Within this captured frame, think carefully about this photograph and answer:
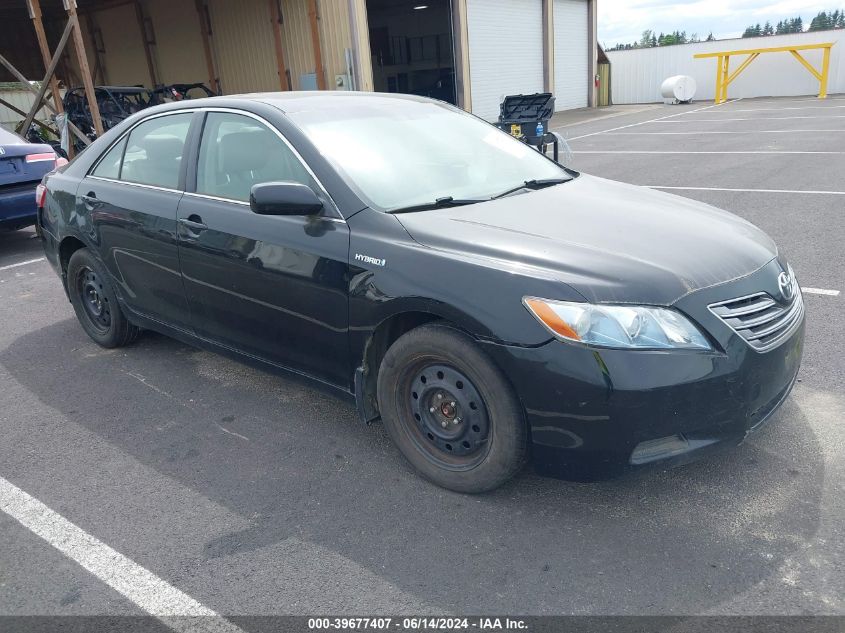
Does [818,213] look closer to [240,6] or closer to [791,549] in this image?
[791,549]

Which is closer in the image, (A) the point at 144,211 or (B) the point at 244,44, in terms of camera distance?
(A) the point at 144,211

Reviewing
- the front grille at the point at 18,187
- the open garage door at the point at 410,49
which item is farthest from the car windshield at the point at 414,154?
the open garage door at the point at 410,49

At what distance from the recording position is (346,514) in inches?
114

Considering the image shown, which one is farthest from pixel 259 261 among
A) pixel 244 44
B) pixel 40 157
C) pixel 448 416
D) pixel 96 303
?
pixel 244 44

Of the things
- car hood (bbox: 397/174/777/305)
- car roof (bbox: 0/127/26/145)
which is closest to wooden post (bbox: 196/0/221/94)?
car roof (bbox: 0/127/26/145)

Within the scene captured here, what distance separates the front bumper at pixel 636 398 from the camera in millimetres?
2445

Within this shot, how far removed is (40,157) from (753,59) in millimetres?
31361

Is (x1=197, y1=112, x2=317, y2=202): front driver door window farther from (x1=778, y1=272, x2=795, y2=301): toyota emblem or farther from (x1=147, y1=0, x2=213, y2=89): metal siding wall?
(x1=147, y1=0, x2=213, y2=89): metal siding wall

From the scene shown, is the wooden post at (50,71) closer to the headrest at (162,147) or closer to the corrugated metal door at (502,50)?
the headrest at (162,147)

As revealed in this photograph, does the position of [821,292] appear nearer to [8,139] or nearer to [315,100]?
[315,100]

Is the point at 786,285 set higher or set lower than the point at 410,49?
lower

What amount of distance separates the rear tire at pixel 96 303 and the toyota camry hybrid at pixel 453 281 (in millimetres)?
309

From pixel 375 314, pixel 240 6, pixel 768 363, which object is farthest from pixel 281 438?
pixel 240 6

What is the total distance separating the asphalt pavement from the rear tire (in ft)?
1.13
